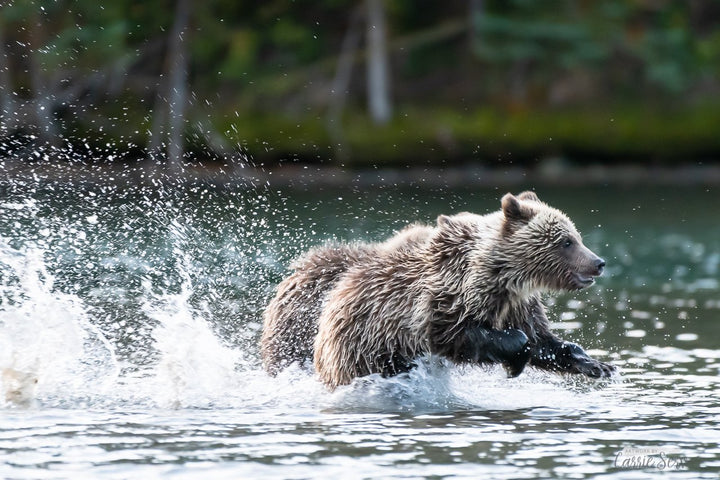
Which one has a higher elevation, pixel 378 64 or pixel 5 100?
pixel 378 64

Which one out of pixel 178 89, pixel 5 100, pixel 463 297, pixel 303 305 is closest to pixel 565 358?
pixel 463 297

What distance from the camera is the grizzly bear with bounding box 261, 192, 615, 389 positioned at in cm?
909

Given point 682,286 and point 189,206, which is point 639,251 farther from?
point 189,206

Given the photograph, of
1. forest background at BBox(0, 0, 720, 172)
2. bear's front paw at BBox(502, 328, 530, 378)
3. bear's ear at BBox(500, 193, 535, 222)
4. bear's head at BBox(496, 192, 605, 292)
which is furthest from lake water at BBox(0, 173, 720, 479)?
forest background at BBox(0, 0, 720, 172)

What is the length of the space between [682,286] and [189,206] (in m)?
13.0

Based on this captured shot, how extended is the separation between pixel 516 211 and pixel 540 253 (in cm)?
38

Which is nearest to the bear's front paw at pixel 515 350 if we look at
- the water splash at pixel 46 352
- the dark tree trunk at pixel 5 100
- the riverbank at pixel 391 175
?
the water splash at pixel 46 352

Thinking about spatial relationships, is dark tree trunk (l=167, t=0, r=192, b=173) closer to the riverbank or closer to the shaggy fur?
the riverbank

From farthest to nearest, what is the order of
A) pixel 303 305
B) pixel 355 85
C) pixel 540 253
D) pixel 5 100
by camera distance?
pixel 355 85 → pixel 5 100 → pixel 303 305 → pixel 540 253

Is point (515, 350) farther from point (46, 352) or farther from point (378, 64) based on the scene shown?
point (378, 64)

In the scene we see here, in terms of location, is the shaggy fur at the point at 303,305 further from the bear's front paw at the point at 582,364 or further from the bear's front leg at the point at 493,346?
the bear's front paw at the point at 582,364

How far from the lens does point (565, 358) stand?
376 inches

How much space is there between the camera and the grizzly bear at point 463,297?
909 cm

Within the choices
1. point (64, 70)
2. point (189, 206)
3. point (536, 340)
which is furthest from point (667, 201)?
point (536, 340)
